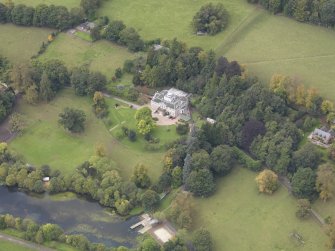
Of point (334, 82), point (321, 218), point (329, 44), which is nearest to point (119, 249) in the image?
point (321, 218)

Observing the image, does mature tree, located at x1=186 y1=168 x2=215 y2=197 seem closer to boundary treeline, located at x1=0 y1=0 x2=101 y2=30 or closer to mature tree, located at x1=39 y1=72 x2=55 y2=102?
mature tree, located at x1=39 y1=72 x2=55 y2=102

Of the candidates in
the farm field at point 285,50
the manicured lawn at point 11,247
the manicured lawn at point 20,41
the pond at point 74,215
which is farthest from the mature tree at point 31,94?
the farm field at point 285,50

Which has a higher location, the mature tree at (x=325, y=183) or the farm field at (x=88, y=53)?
the mature tree at (x=325, y=183)

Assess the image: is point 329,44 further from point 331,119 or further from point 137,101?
point 137,101

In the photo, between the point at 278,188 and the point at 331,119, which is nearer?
the point at 278,188

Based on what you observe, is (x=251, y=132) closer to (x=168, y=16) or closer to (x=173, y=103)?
(x=173, y=103)

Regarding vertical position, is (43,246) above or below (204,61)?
below

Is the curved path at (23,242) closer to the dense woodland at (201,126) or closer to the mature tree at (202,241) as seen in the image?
the dense woodland at (201,126)

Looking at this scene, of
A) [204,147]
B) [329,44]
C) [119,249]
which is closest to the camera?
[119,249]

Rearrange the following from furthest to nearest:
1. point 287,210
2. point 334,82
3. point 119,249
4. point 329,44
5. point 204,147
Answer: point 329,44, point 334,82, point 204,147, point 287,210, point 119,249
